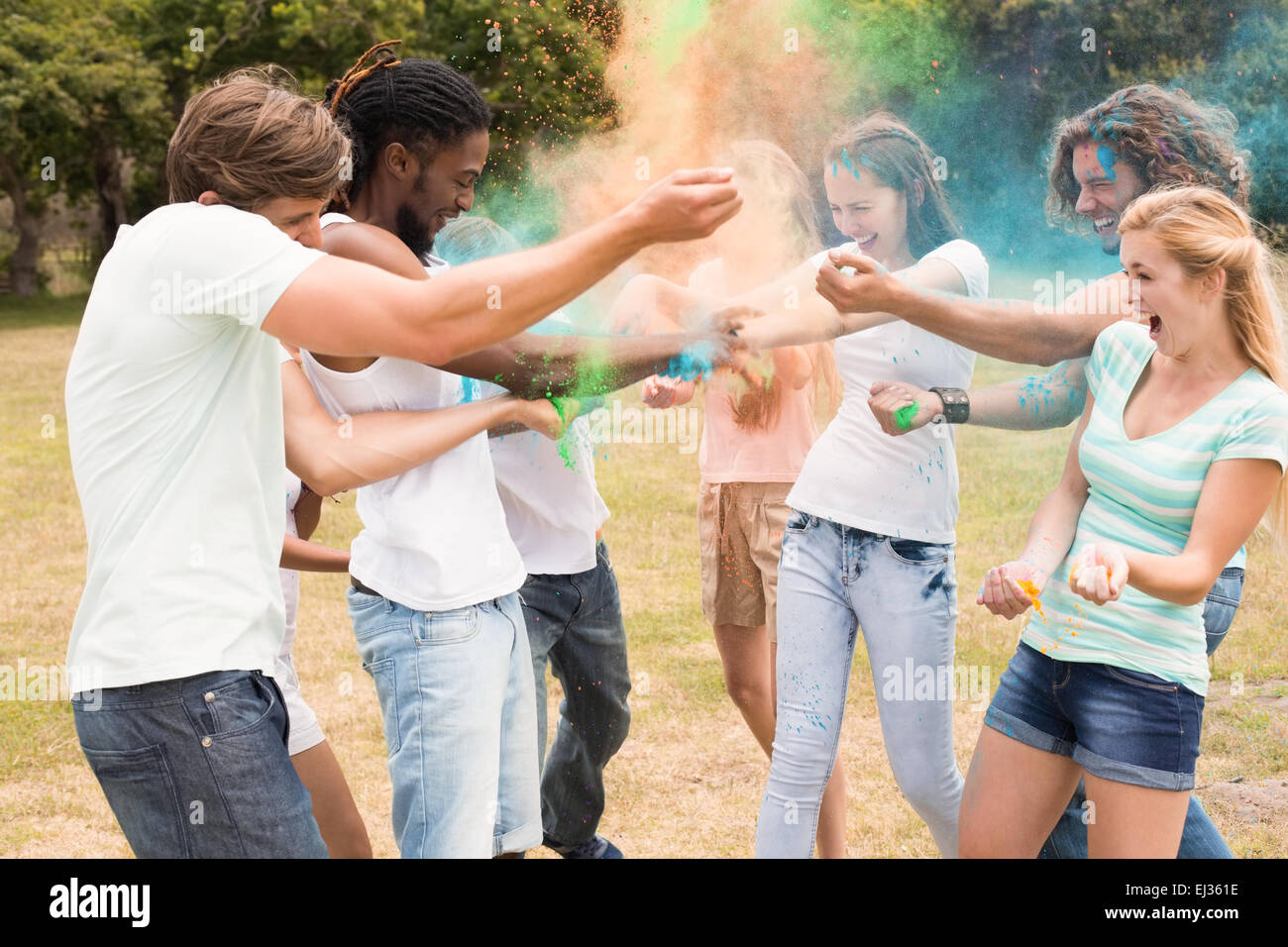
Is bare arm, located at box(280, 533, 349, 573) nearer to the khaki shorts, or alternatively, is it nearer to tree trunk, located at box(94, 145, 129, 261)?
the khaki shorts

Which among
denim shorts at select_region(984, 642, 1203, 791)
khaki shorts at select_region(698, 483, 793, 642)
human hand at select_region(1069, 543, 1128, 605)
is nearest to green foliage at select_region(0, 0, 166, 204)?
khaki shorts at select_region(698, 483, 793, 642)

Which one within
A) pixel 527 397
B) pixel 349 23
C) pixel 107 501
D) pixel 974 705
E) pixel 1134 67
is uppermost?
pixel 349 23

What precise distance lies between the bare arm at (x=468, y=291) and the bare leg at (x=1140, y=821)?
4.61 ft

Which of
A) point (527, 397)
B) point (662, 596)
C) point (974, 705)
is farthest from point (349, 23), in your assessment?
point (527, 397)

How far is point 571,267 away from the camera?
6.99ft

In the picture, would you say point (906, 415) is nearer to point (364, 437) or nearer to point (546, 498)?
point (546, 498)

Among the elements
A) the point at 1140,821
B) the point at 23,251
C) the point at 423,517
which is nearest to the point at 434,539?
the point at 423,517

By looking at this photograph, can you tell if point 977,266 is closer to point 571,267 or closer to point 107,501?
point 571,267

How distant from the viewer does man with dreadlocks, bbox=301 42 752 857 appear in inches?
100

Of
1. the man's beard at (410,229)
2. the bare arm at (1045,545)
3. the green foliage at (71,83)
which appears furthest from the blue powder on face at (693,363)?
the green foliage at (71,83)

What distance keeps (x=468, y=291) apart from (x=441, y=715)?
906 mm

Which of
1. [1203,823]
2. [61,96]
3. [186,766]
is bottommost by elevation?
[1203,823]

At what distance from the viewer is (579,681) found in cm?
348
